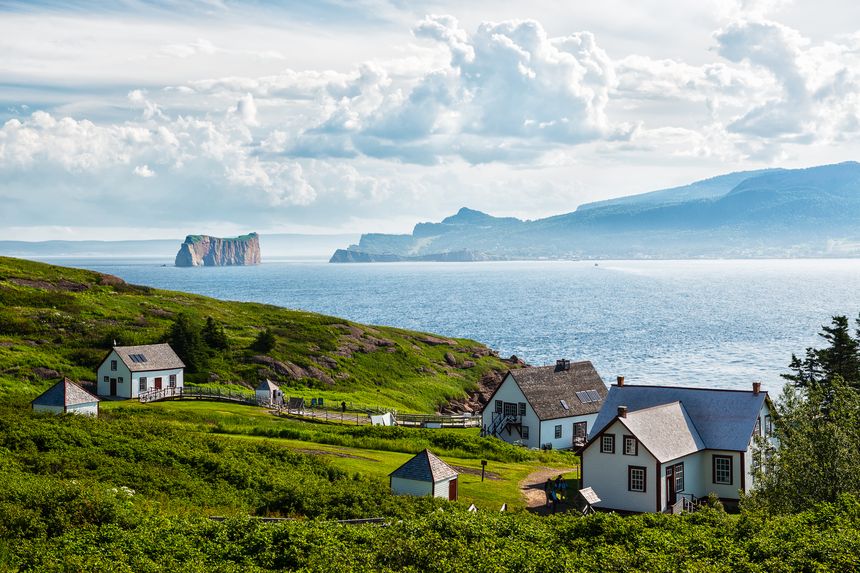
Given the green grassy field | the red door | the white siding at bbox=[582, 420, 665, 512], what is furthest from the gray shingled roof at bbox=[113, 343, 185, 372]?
the red door

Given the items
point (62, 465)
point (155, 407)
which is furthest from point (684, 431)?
point (155, 407)

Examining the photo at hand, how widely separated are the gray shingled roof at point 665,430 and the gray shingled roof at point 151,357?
4616 centimetres

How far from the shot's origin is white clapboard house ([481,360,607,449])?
66312mm

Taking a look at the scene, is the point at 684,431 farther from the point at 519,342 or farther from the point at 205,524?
the point at 519,342

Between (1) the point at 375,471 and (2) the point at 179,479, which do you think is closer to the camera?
(2) the point at 179,479

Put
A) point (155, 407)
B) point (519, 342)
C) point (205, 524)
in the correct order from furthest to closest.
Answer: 1. point (519, 342)
2. point (155, 407)
3. point (205, 524)

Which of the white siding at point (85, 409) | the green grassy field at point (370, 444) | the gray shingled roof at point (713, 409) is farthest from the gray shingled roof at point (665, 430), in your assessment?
the white siding at point (85, 409)

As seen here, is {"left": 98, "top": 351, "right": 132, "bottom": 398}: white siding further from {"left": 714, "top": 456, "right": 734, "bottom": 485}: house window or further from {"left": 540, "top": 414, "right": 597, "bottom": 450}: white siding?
{"left": 714, "top": 456, "right": 734, "bottom": 485}: house window

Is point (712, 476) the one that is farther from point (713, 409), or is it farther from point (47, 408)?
point (47, 408)

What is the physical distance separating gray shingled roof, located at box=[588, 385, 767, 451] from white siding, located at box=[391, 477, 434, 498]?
14618mm

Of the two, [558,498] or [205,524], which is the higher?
[205,524]

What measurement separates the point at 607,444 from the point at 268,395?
119ft

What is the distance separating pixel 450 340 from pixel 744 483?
75.5m

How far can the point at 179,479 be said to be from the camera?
37531 millimetres
